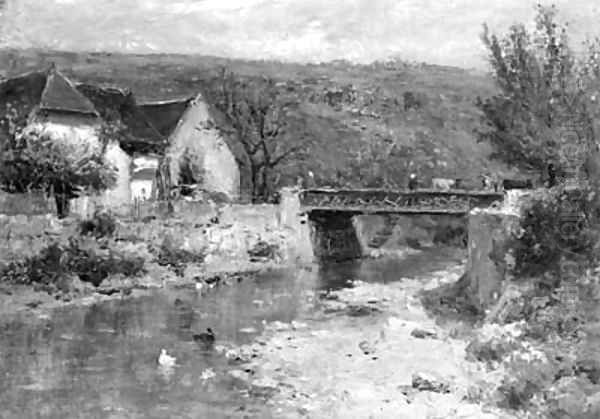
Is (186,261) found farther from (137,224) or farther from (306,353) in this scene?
(306,353)

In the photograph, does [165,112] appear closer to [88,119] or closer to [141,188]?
[88,119]

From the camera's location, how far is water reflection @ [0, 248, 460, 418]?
6684 mm

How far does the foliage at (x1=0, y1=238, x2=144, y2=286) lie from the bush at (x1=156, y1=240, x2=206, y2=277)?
3.10ft

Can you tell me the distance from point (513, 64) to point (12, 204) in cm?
624

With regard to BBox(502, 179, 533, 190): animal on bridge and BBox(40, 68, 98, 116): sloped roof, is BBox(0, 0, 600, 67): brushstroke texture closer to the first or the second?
BBox(40, 68, 98, 116): sloped roof

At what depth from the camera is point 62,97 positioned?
1273 cm

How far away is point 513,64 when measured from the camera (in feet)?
36.7

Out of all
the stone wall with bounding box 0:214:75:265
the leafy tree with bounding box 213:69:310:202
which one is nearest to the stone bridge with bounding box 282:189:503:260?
the leafy tree with bounding box 213:69:310:202

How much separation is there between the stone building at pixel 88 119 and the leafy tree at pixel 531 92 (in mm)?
4848

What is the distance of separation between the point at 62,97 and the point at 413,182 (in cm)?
A: 627

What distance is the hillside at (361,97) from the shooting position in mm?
10977

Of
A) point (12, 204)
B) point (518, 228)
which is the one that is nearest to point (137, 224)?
point (12, 204)

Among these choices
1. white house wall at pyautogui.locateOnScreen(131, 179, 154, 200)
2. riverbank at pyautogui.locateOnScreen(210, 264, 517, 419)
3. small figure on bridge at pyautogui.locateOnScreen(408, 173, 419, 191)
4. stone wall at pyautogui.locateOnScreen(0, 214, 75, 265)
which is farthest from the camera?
small figure on bridge at pyautogui.locateOnScreen(408, 173, 419, 191)

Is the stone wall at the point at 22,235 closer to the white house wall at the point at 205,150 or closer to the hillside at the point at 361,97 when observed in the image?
the hillside at the point at 361,97
